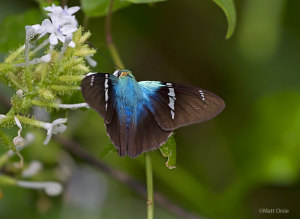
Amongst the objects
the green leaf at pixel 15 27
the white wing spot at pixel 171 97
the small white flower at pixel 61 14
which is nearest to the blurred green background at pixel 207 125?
the green leaf at pixel 15 27

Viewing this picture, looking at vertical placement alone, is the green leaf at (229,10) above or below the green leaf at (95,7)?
below

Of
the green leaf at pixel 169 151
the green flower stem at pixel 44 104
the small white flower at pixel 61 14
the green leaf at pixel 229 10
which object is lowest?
the green leaf at pixel 169 151

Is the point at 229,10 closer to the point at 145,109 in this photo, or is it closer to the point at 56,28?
the point at 145,109

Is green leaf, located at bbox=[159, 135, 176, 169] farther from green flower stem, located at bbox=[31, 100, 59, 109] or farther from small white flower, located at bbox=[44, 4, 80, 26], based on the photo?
small white flower, located at bbox=[44, 4, 80, 26]

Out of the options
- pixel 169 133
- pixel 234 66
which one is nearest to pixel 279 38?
pixel 234 66

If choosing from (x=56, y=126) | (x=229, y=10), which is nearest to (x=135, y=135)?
(x=56, y=126)

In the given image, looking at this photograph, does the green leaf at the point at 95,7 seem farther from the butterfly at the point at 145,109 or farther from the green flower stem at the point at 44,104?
the green flower stem at the point at 44,104
